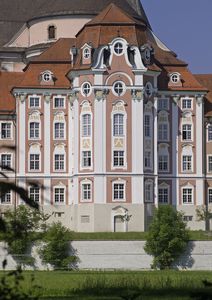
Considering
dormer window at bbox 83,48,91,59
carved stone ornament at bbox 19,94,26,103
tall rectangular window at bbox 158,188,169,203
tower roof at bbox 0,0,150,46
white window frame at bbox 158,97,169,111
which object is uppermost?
tower roof at bbox 0,0,150,46

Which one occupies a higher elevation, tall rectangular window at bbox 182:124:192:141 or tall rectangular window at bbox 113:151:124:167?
tall rectangular window at bbox 182:124:192:141

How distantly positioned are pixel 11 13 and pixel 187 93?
24.1m

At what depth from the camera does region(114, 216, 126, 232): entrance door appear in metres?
73.4

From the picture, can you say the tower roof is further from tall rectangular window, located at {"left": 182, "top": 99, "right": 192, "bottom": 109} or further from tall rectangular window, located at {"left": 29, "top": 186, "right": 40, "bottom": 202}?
tall rectangular window, located at {"left": 29, "top": 186, "right": 40, "bottom": 202}

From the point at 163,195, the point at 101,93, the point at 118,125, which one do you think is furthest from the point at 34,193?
the point at 163,195

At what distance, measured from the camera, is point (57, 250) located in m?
64.9

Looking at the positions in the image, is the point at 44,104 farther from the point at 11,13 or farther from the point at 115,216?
the point at 11,13

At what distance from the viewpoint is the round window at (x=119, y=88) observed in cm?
7512

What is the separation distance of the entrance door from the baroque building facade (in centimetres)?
10

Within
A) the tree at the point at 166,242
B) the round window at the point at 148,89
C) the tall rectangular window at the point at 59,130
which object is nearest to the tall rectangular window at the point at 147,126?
the round window at the point at 148,89

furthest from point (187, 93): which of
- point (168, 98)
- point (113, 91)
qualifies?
point (113, 91)

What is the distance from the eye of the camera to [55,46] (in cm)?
8131

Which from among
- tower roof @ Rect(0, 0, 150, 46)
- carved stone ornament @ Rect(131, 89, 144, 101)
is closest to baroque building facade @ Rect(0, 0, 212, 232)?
carved stone ornament @ Rect(131, 89, 144, 101)

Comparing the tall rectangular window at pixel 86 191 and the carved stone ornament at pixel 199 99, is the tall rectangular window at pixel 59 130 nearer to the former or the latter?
the tall rectangular window at pixel 86 191
